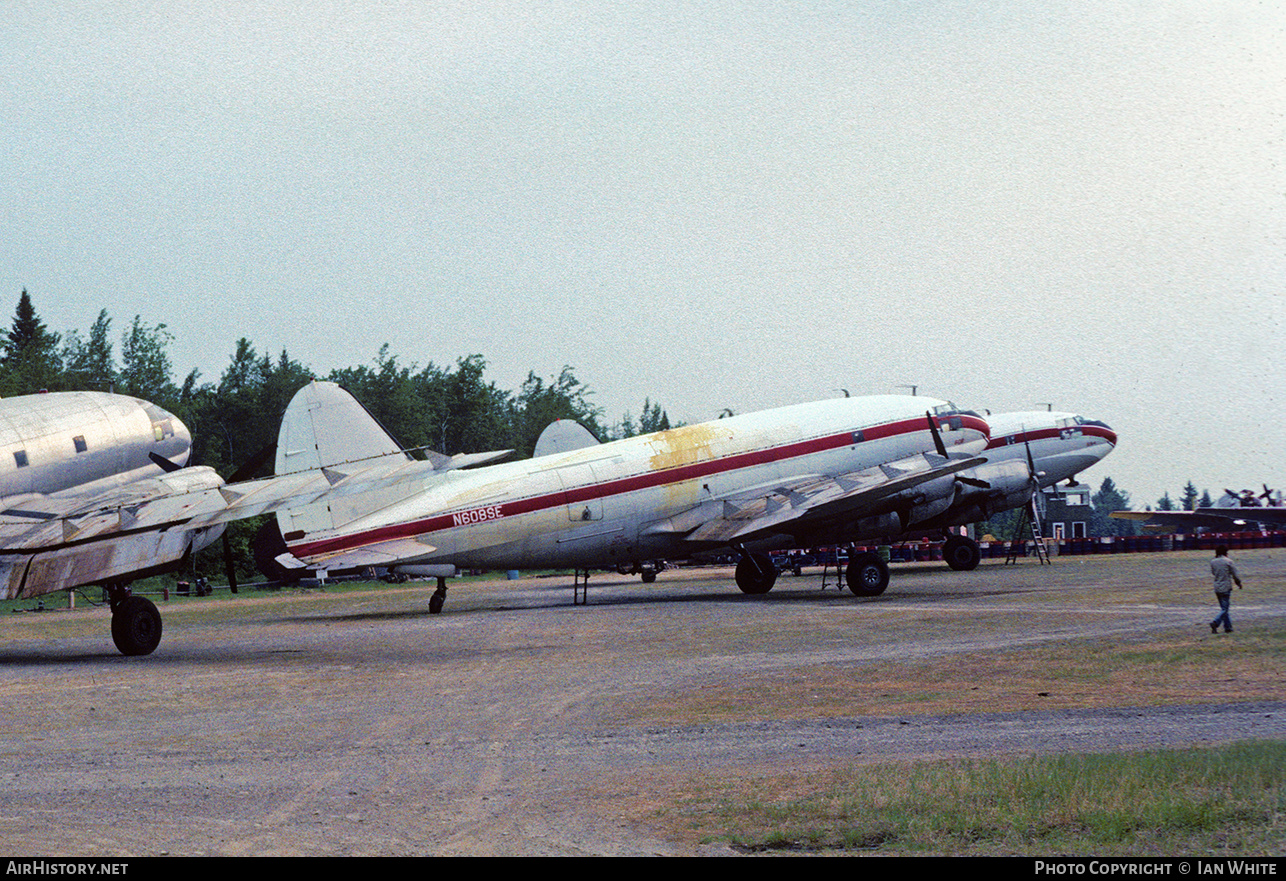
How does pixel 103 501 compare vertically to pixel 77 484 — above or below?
below

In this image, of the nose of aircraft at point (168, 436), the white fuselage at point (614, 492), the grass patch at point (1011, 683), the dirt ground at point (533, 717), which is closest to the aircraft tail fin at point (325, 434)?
the nose of aircraft at point (168, 436)

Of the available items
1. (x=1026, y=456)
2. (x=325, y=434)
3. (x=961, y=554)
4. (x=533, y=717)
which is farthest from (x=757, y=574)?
(x=533, y=717)

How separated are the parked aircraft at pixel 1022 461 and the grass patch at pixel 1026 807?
135ft

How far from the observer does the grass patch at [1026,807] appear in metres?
9.33

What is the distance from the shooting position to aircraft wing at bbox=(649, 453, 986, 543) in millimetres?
38906

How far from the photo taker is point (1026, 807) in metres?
10.3

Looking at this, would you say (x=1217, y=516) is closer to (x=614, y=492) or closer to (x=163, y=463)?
(x=614, y=492)

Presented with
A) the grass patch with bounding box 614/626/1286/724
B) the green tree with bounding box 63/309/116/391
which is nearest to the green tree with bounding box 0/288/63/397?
the green tree with bounding box 63/309/116/391

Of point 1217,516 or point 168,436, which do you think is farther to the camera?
point 1217,516

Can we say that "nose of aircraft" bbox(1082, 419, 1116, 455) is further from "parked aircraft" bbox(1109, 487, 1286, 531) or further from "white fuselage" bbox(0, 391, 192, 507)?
"white fuselage" bbox(0, 391, 192, 507)

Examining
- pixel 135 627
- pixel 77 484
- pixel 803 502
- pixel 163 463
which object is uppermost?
pixel 163 463

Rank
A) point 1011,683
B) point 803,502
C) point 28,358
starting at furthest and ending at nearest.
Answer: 1. point 28,358
2. point 803,502
3. point 1011,683

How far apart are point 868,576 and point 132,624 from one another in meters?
21.9

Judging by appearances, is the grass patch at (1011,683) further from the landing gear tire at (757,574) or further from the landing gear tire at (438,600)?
the landing gear tire at (438,600)
